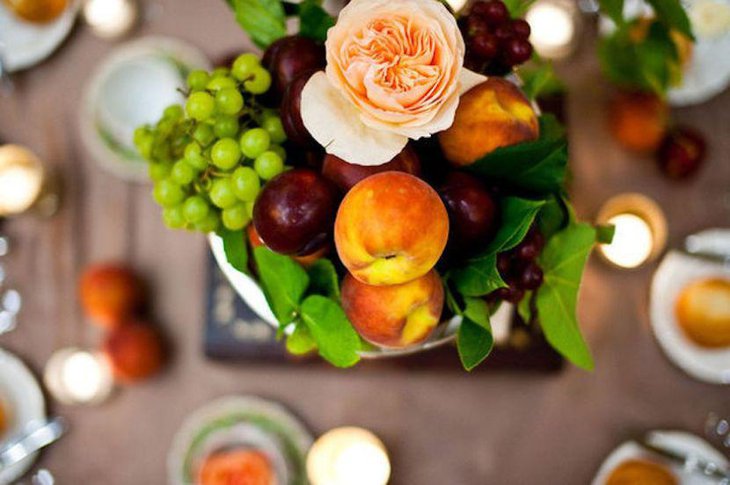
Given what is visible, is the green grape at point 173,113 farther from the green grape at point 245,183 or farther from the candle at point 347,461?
the candle at point 347,461

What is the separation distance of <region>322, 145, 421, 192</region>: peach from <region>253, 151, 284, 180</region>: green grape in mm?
29

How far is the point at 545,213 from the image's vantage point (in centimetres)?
44

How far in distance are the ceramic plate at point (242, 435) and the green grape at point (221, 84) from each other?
14.4 inches

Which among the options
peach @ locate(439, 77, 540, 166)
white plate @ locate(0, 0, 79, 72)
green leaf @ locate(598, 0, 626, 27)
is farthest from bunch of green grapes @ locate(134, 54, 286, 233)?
white plate @ locate(0, 0, 79, 72)

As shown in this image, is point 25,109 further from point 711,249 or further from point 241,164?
point 711,249

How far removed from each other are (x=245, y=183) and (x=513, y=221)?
0.16 meters

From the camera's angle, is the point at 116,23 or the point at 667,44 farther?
the point at 116,23

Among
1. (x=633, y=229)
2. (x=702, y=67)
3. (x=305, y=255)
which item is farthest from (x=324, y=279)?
(x=702, y=67)

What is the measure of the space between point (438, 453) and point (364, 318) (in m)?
0.32

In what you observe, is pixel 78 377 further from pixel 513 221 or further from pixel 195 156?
pixel 513 221

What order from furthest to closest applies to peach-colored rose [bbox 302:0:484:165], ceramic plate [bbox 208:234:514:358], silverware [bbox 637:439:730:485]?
silverware [bbox 637:439:730:485] → ceramic plate [bbox 208:234:514:358] → peach-colored rose [bbox 302:0:484:165]

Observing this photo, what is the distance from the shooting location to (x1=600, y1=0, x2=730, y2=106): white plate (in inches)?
26.9

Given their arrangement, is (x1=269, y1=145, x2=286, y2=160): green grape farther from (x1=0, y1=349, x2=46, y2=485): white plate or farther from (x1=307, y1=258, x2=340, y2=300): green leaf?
(x1=0, y1=349, x2=46, y2=485): white plate

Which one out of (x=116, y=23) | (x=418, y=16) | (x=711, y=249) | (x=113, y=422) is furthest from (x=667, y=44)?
→ (x=113, y=422)
